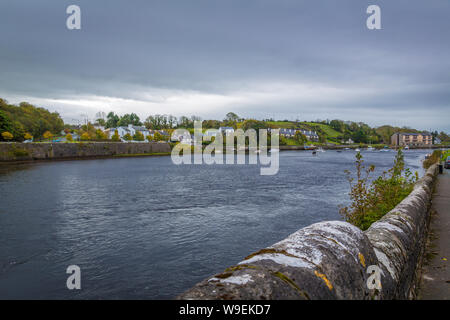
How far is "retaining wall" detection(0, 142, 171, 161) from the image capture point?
189 ft

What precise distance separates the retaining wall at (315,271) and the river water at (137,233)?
734 cm

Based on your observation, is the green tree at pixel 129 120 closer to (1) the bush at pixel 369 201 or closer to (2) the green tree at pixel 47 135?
(2) the green tree at pixel 47 135

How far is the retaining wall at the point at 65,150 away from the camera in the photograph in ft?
189

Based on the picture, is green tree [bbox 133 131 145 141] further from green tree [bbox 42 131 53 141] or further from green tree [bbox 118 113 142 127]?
green tree [bbox 118 113 142 127]

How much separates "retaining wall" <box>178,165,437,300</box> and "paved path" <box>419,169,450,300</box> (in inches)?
47.3

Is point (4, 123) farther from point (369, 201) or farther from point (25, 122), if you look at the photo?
point (369, 201)

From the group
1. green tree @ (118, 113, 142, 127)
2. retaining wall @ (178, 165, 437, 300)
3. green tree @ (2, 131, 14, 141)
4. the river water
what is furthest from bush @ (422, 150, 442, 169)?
green tree @ (118, 113, 142, 127)

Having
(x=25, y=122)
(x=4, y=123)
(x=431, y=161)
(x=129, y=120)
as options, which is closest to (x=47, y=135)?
(x=25, y=122)

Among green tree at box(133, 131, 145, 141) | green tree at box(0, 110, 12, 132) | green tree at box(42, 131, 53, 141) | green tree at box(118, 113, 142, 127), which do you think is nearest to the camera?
green tree at box(0, 110, 12, 132)

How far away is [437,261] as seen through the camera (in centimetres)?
583

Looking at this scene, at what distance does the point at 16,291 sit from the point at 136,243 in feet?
15.9

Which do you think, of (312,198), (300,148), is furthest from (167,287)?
(300,148)
